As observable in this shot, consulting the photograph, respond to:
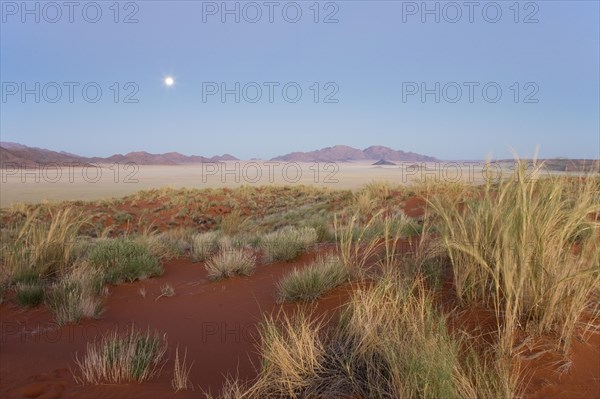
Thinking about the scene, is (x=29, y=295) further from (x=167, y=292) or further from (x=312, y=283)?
(x=312, y=283)

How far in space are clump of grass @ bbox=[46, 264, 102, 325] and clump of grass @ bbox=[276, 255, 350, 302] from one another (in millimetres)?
2482

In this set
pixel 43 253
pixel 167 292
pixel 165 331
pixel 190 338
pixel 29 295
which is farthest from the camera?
pixel 43 253

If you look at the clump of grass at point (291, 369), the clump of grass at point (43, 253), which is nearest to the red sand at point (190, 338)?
the clump of grass at point (291, 369)

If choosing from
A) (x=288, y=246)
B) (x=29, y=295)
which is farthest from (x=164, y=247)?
(x=29, y=295)

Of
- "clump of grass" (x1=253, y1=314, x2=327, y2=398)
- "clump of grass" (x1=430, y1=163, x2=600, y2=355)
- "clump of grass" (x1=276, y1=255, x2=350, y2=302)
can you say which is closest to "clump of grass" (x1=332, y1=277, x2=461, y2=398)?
"clump of grass" (x1=253, y1=314, x2=327, y2=398)

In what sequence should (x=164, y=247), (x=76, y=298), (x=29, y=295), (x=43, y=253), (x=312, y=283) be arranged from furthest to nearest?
(x=164, y=247) → (x=43, y=253) → (x=29, y=295) → (x=76, y=298) → (x=312, y=283)

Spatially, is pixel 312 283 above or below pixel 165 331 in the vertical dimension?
above

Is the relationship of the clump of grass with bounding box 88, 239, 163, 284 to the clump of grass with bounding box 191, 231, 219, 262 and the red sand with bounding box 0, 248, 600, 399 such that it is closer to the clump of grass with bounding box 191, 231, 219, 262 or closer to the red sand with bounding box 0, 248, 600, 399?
the red sand with bounding box 0, 248, 600, 399

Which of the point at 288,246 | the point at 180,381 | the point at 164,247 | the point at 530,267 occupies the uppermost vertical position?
the point at 530,267

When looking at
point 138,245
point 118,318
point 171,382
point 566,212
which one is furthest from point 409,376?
point 138,245

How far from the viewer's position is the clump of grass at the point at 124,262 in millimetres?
8289

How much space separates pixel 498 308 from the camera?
4.42 meters

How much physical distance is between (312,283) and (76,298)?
3144mm

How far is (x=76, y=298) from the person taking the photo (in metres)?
6.25
